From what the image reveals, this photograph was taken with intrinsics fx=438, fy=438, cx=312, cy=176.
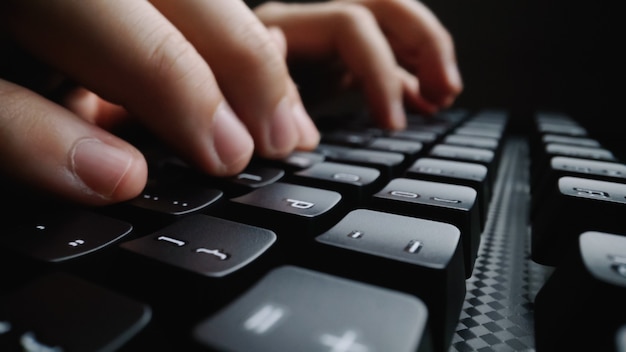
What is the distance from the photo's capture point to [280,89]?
54cm

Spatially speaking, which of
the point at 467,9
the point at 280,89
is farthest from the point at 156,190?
the point at 467,9

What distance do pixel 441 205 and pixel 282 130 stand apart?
238 millimetres

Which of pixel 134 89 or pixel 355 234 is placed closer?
pixel 355 234

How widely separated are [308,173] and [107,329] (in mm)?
296

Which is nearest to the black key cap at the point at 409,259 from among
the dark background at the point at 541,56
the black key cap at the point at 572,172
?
the black key cap at the point at 572,172

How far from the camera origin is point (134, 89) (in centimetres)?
42

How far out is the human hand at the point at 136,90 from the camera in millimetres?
370

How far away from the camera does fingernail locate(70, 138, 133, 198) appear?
1.21 feet

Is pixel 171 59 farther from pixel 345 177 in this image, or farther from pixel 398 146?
pixel 398 146

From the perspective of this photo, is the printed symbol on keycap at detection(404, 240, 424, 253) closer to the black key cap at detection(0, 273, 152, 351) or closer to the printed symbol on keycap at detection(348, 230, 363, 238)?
the printed symbol on keycap at detection(348, 230, 363, 238)

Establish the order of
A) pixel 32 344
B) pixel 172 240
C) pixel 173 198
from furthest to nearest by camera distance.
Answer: pixel 173 198 < pixel 172 240 < pixel 32 344

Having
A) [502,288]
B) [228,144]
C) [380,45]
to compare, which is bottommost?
[502,288]

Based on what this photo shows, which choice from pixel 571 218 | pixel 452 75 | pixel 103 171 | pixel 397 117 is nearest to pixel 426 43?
pixel 452 75

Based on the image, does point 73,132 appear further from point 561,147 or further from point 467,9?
A: point 467,9
